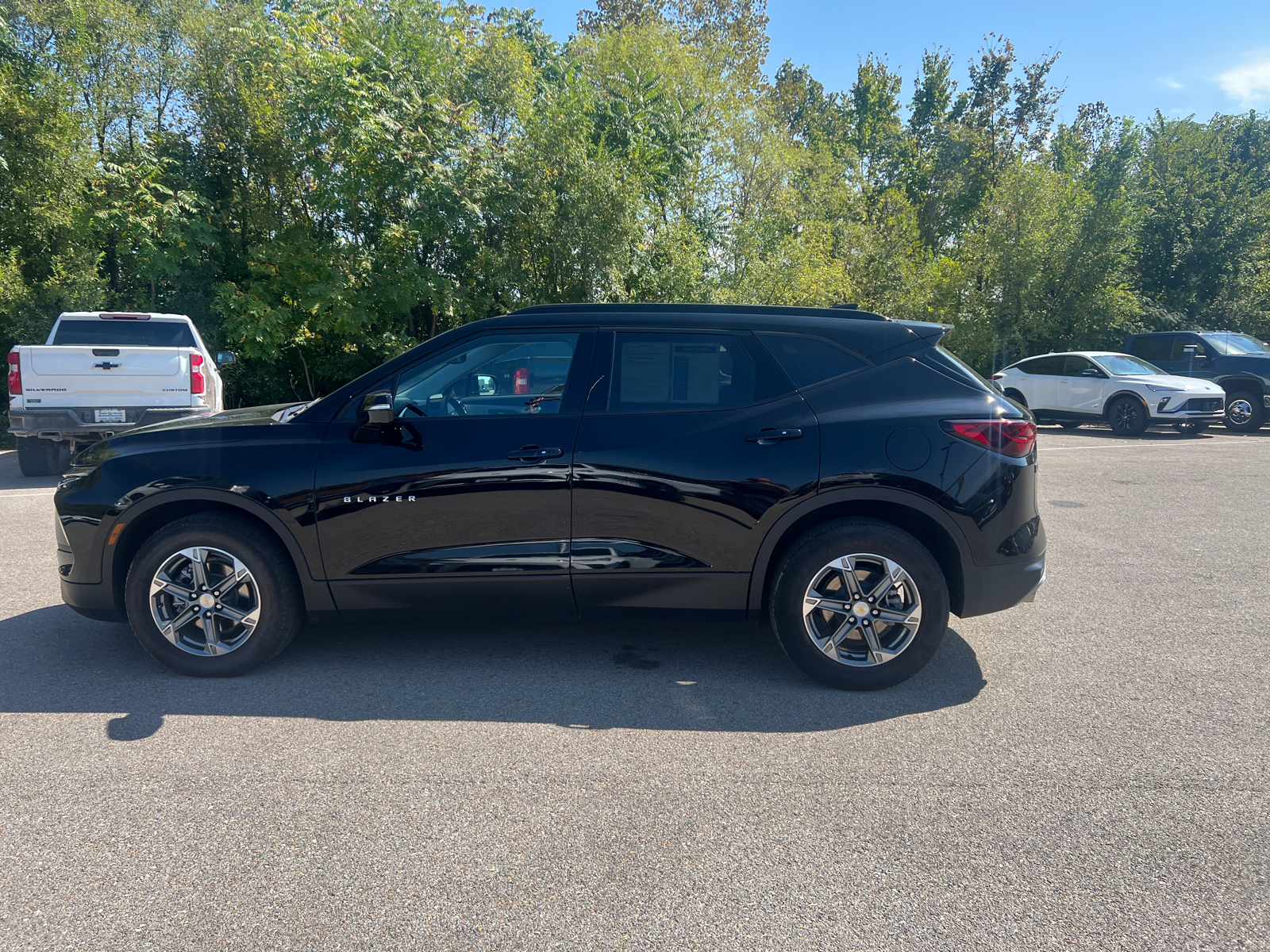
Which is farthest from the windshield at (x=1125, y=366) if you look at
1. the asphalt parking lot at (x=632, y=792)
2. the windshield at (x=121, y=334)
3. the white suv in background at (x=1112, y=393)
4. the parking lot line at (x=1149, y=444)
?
the windshield at (x=121, y=334)

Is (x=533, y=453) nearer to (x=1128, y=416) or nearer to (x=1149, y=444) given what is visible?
(x=1149, y=444)

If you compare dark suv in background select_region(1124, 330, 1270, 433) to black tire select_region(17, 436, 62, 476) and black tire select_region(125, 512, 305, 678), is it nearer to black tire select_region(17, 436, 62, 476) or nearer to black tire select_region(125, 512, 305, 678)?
black tire select_region(125, 512, 305, 678)

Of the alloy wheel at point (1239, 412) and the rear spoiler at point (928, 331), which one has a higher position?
the rear spoiler at point (928, 331)

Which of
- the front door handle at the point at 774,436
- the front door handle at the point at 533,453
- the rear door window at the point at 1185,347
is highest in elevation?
the rear door window at the point at 1185,347

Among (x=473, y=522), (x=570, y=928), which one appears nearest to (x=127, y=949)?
(x=570, y=928)

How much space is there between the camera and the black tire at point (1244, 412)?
18125mm

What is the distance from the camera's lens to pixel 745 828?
2.99 m

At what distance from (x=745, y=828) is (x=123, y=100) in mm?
22132

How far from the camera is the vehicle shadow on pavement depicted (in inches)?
155

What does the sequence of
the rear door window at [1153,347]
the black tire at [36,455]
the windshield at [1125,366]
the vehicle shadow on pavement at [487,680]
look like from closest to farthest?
the vehicle shadow on pavement at [487,680], the black tire at [36,455], the windshield at [1125,366], the rear door window at [1153,347]

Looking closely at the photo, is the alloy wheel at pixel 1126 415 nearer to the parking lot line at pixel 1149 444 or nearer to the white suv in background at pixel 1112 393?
the white suv in background at pixel 1112 393

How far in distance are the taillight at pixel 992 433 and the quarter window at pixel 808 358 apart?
21.2 inches

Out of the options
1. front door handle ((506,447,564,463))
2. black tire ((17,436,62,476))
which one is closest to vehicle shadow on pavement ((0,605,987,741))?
front door handle ((506,447,564,463))

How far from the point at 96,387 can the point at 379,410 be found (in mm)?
8062
